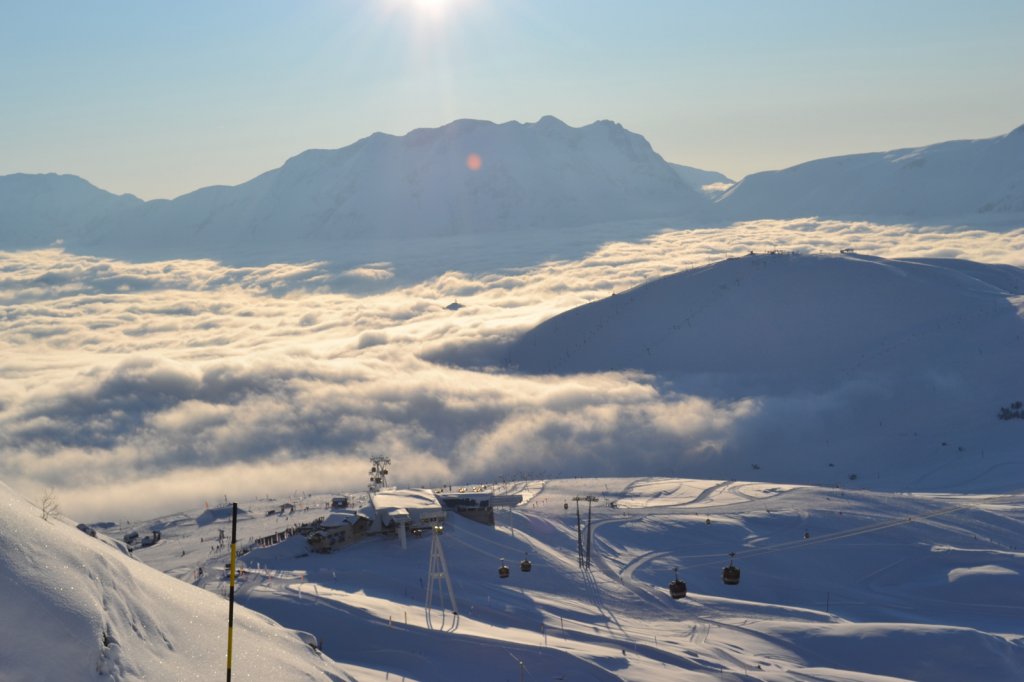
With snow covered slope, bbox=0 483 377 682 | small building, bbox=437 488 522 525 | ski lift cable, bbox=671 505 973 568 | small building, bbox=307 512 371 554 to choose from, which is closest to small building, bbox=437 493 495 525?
small building, bbox=437 488 522 525

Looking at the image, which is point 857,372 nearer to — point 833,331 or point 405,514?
point 833,331

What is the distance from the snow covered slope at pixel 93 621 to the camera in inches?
1043

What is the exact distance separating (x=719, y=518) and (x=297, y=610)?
47066 mm

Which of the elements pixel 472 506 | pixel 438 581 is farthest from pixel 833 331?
pixel 438 581

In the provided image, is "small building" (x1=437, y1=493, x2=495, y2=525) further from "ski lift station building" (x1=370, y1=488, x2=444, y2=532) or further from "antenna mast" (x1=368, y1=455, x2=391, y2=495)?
"antenna mast" (x1=368, y1=455, x2=391, y2=495)

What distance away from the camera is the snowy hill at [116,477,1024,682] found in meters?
54.0

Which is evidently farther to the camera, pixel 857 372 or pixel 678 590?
pixel 857 372

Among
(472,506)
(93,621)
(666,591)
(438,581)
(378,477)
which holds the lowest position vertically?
(666,591)

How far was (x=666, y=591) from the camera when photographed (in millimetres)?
72812

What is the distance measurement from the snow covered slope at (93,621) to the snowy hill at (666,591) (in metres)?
14.4

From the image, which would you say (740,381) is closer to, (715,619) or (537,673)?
(715,619)

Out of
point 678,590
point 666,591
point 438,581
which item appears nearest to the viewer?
point 678,590

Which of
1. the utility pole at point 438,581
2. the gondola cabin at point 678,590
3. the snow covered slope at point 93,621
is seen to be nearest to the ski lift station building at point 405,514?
the utility pole at point 438,581

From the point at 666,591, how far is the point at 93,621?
166 feet
